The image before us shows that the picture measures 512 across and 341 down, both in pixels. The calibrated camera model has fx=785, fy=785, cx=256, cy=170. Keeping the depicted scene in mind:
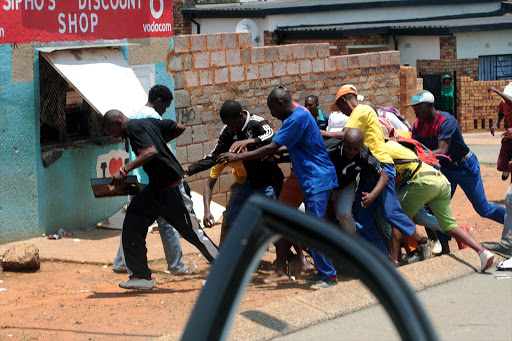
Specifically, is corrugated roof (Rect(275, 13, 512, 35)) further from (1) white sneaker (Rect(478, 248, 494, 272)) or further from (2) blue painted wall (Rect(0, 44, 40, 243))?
(1) white sneaker (Rect(478, 248, 494, 272))

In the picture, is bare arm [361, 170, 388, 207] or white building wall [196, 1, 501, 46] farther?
white building wall [196, 1, 501, 46]

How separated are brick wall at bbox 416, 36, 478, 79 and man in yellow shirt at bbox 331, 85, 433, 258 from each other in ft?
57.7

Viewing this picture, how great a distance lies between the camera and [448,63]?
78.7ft

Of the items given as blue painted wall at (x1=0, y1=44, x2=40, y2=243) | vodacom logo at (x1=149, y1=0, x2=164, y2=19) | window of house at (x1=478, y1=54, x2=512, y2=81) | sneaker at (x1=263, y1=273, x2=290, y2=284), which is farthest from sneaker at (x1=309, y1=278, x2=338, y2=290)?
window of house at (x1=478, y1=54, x2=512, y2=81)

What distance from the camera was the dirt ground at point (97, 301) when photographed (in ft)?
18.2

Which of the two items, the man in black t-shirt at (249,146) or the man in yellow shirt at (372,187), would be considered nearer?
the man in black t-shirt at (249,146)

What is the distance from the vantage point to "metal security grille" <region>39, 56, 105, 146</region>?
904 cm

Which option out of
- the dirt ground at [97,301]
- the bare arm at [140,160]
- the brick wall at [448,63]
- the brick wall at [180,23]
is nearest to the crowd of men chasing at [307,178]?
the bare arm at [140,160]

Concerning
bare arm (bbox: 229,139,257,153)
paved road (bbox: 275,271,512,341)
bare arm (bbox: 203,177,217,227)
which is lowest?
paved road (bbox: 275,271,512,341)

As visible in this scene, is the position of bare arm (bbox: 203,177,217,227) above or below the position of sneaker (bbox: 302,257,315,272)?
above

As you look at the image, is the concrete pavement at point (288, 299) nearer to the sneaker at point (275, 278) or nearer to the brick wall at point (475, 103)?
the sneaker at point (275, 278)

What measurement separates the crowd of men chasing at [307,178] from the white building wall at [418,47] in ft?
54.6

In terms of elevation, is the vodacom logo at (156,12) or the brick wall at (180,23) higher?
the brick wall at (180,23)

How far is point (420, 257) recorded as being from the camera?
7.69m
